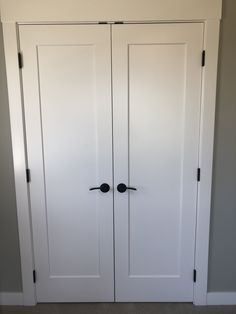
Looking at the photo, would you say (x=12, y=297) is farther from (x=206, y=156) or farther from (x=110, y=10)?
(x=110, y=10)

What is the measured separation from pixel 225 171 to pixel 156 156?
539 mm

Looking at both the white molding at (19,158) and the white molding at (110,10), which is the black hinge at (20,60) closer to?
the white molding at (19,158)

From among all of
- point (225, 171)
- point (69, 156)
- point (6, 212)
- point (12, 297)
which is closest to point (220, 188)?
point (225, 171)

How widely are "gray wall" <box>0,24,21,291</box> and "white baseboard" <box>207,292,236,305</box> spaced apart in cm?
157

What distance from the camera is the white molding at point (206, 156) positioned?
1891 millimetres

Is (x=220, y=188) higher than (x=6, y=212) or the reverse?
higher

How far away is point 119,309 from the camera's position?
2191 mm

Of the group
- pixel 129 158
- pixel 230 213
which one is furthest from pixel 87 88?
pixel 230 213

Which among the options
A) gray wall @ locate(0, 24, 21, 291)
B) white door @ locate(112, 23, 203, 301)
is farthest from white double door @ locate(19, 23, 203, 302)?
gray wall @ locate(0, 24, 21, 291)

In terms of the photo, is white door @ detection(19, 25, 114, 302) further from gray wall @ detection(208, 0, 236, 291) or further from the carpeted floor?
gray wall @ detection(208, 0, 236, 291)

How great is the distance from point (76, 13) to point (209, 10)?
896 mm

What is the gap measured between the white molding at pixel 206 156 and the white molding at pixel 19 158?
4.34 feet

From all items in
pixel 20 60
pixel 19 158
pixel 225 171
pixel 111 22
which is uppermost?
pixel 111 22

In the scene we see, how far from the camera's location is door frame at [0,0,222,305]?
1.84 metres
